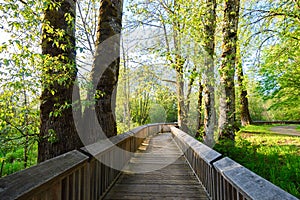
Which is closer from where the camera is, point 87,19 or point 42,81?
point 42,81

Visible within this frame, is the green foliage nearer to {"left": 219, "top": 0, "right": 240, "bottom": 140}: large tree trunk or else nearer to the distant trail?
{"left": 219, "top": 0, "right": 240, "bottom": 140}: large tree trunk

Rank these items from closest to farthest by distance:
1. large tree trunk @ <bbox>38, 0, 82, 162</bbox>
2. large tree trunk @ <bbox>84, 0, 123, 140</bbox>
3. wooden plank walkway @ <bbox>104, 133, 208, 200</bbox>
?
1. wooden plank walkway @ <bbox>104, 133, 208, 200</bbox>
2. large tree trunk @ <bbox>38, 0, 82, 162</bbox>
3. large tree trunk @ <bbox>84, 0, 123, 140</bbox>

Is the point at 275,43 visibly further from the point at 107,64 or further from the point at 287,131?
the point at 107,64

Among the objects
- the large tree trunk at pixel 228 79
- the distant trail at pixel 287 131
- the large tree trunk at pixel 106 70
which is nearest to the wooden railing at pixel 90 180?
the large tree trunk at pixel 106 70

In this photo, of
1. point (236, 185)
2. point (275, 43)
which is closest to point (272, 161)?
point (236, 185)

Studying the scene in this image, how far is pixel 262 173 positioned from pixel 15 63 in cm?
429

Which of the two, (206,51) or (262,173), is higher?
(206,51)

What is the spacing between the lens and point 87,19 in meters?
13.6

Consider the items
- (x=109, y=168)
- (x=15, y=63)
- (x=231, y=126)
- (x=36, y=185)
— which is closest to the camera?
(x=36, y=185)

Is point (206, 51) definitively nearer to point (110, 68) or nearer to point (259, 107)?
point (110, 68)

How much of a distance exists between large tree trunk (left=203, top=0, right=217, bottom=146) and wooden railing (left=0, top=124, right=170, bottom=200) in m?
3.76

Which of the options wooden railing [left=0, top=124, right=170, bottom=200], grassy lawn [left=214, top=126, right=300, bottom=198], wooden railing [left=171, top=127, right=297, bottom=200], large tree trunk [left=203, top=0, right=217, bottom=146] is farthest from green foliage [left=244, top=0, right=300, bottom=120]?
wooden railing [left=0, top=124, right=170, bottom=200]

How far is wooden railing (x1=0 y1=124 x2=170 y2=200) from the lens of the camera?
1254 mm

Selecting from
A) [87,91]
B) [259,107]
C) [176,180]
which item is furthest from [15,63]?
[259,107]
